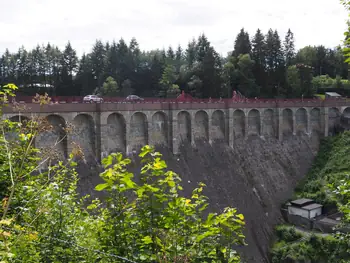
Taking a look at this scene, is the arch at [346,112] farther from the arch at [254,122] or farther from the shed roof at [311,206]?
the shed roof at [311,206]

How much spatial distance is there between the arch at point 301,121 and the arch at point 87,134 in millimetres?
29900

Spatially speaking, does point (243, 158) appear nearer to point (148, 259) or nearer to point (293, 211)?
point (293, 211)

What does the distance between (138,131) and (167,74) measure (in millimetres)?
33597

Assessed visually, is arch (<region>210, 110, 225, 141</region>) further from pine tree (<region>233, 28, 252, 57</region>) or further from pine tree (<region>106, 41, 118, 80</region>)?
pine tree (<region>106, 41, 118, 80</region>)

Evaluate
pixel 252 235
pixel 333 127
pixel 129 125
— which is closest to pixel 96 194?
pixel 129 125

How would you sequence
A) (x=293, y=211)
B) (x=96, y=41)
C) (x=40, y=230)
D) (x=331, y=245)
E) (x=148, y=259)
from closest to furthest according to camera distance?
1. (x=148, y=259)
2. (x=40, y=230)
3. (x=331, y=245)
4. (x=293, y=211)
5. (x=96, y=41)

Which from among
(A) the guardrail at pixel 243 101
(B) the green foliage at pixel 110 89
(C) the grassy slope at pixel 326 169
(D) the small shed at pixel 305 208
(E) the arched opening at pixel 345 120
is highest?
(B) the green foliage at pixel 110 89

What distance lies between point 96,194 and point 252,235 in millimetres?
15005

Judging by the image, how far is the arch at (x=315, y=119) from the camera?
4860 cm

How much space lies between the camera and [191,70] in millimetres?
60688

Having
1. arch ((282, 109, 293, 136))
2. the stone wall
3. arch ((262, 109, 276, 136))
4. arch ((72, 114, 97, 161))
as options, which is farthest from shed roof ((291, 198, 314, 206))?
arch ((72, 114, 97, 161))

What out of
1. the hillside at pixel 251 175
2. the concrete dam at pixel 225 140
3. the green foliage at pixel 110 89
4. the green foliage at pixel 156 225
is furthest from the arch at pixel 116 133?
the green foliage at pixel 110 89

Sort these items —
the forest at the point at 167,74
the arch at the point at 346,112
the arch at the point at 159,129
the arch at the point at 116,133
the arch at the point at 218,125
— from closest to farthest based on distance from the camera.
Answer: the arch at the point at 116,133 → the arch at the point at 159,129 → the arch at the point at 218,125 → the arch at the point at 346,112 → the forest at the point at 167,74

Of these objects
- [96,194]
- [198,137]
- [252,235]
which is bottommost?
[252,235]
